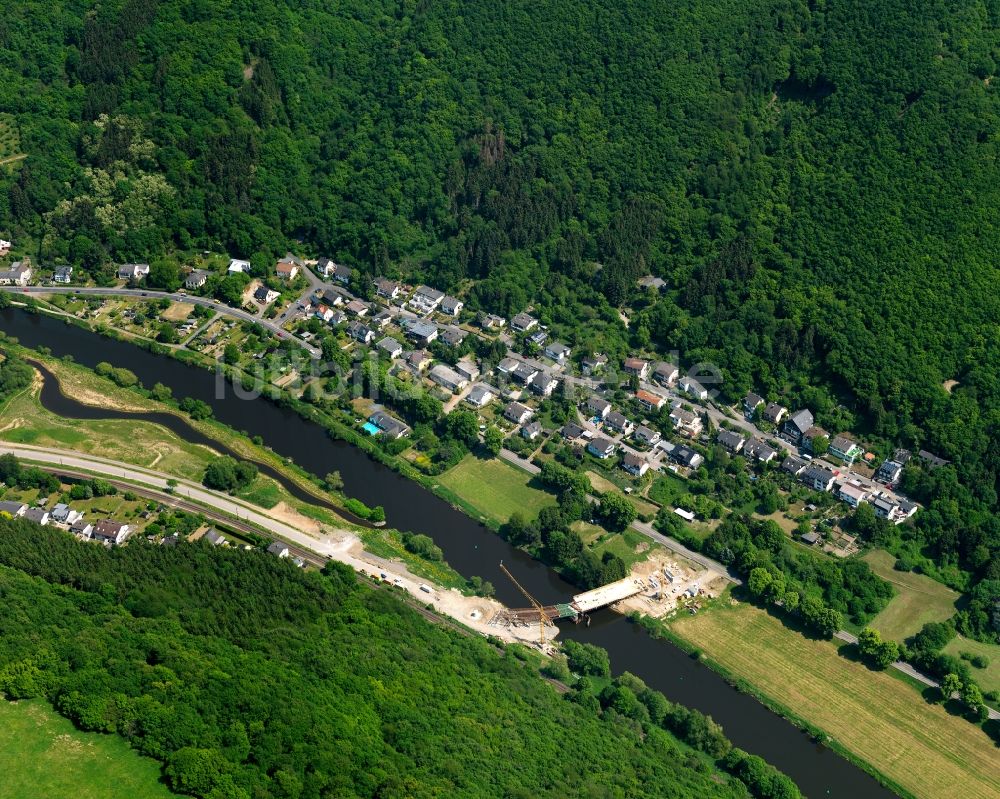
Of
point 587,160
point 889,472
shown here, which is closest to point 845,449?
point 889,472

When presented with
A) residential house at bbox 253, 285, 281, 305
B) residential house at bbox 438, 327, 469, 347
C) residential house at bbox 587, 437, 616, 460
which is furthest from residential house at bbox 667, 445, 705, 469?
residential house at bbox 253, 285, 281, 305

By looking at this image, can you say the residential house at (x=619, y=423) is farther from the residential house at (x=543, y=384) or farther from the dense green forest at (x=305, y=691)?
the dense green forest at (x=305, y=691)

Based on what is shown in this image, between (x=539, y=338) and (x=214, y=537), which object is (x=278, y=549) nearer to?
(x=214, y=537)

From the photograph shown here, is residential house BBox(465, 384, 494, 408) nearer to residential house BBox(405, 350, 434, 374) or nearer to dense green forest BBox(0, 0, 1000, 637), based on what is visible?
residential house BBox(405, 350, 434, 374)

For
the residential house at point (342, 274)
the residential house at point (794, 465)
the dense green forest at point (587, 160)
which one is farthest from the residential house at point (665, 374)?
the residential house at point (342, 274)

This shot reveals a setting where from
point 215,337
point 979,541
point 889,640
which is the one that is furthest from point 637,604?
point 215,337
